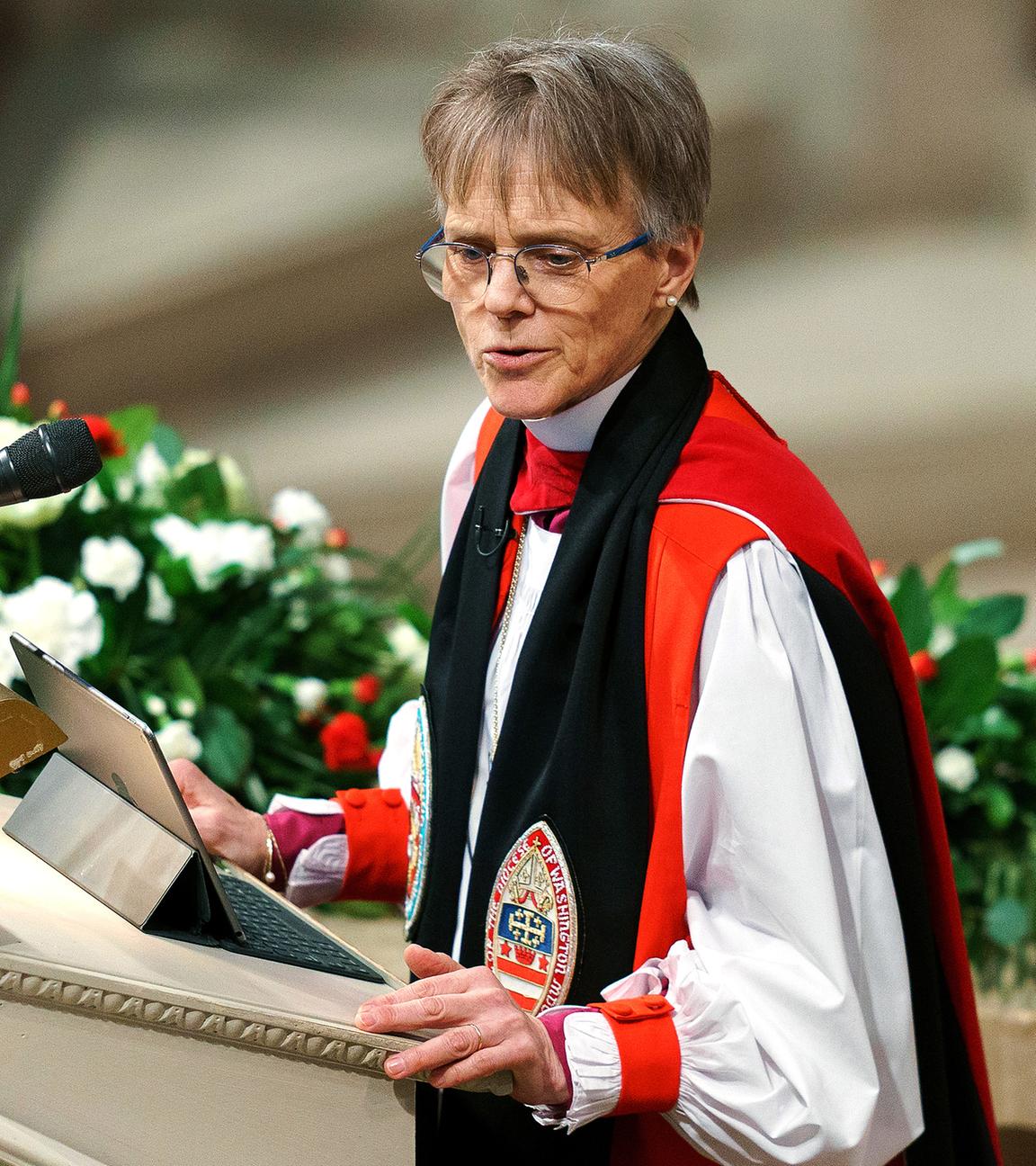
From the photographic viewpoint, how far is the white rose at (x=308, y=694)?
300 cm

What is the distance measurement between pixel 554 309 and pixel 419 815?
521 mm

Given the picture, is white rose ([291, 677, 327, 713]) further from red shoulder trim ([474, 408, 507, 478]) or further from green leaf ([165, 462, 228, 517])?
red shoulder trim ([474, 408, 507, 478])

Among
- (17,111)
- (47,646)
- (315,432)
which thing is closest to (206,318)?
(315,432)

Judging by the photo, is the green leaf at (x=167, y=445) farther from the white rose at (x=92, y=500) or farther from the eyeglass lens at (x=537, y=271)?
the eyeglass lens at (x=537, y=271)

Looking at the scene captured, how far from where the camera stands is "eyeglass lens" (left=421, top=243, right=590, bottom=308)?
1.29 metres

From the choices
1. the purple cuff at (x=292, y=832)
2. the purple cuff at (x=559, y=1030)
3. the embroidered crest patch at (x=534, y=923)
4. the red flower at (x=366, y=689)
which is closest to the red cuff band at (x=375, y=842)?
the purple cuff at (x=292, y=832)

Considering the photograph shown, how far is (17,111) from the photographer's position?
15.5 feet

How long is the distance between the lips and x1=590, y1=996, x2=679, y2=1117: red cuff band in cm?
55

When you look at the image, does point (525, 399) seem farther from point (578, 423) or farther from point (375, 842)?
point (375, 842)

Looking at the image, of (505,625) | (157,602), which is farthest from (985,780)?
(505,625)

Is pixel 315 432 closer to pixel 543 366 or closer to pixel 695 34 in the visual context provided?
pixel 695 34

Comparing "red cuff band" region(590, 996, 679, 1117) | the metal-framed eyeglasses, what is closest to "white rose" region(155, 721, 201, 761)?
the metal-framed eyeglasses

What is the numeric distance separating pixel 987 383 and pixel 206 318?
2.27m

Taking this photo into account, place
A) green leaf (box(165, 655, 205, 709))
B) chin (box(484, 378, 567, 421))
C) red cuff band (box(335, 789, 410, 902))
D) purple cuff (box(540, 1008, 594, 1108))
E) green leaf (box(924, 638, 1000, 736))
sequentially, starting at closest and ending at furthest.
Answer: purple cuff (box(540, 1008, 594, 1108)) → chin (box(484, 378, 567, 421)) → red cuff band (box(335, 789, 410, 902)) → green leaf (box(165, 655, 205, 709)) → green leaf (box(924, 638, 1000, 736))
